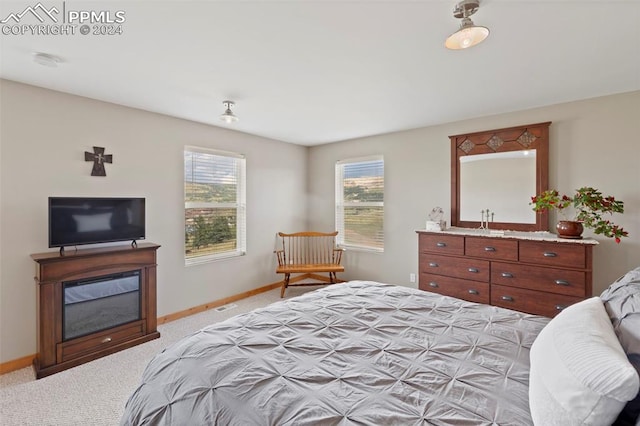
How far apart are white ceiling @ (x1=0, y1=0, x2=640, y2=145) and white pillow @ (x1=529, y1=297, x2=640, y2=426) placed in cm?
170

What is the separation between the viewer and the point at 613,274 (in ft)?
9.59

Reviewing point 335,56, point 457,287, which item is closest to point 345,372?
point 335,56

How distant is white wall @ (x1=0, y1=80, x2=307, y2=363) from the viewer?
2.57 meters

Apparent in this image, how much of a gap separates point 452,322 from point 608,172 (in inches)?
107

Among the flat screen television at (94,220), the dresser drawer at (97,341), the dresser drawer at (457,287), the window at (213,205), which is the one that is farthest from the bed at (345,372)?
the window at (213,205)

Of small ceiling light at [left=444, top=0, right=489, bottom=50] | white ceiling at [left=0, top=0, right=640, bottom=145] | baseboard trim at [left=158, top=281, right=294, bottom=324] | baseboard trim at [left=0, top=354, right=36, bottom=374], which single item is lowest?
baseboard trim at [left=0, top=354, right=36, bottom=374]

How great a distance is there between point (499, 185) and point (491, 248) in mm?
873

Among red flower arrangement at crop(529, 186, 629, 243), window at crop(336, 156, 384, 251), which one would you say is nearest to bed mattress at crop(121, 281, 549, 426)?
red flower arrangement at crop(529, 186, 629, 243)

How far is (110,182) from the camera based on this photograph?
3.13 m

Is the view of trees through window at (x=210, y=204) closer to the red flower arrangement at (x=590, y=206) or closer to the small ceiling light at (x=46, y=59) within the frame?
the small ceiling light at (x=46, y=59)

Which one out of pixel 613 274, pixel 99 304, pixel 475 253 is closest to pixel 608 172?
pixel 613 274

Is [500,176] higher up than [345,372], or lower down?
higher up

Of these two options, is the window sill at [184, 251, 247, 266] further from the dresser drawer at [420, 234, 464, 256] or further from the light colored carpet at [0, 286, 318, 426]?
the dresser drawer at [420, 234, 464, 256]

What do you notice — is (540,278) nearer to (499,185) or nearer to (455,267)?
(455,267)
